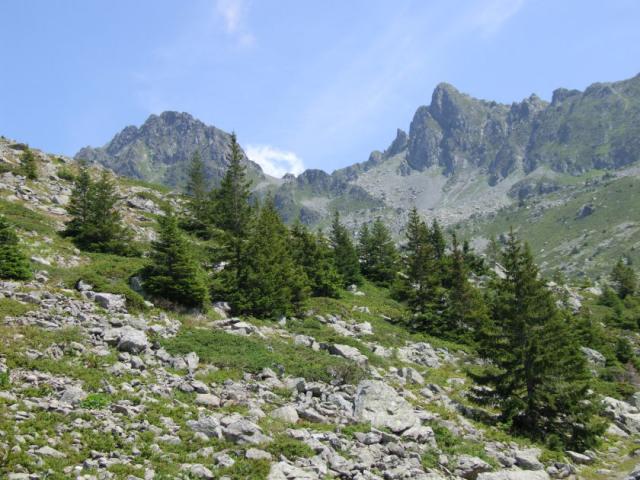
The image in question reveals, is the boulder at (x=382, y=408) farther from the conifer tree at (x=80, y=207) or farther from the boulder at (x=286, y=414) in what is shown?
the conifer tree at (x=80, y=207)

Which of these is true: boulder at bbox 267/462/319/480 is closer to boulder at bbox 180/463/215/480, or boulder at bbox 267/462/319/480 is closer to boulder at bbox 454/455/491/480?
boulder at bbox 180/463/215/480

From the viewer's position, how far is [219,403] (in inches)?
651

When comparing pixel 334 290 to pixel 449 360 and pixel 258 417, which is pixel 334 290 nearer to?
pixel 449 360

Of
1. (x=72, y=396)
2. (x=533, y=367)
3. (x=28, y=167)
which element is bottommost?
(x=533, y=367)

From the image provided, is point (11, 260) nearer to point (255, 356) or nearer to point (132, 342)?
point (132, 342)

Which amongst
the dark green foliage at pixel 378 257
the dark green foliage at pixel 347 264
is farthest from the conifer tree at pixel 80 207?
the dark green foliage at pixel 378 257

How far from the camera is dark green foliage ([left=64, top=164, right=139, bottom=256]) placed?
125 ft

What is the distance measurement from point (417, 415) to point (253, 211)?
40.3 metres

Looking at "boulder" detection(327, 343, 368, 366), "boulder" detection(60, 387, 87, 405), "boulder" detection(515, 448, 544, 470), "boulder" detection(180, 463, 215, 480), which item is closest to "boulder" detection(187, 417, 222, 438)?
"boulder" detection(180, 463, 215, 480)

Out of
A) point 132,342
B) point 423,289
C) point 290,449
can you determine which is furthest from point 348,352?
point 423,289

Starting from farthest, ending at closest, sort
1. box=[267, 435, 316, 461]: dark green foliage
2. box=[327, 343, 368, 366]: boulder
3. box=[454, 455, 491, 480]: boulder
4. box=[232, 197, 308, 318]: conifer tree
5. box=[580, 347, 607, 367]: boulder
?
1. box=[580, 347, 607, 367]: boulder
2. box=[232, 197, 308, 318]: conifer tree
3. box=[327, 343, 368, 366]: boulder
4. box=[454, 455, 491, 480]: boulder
5. box=[267, 435, 316, 461]: dark green foliage

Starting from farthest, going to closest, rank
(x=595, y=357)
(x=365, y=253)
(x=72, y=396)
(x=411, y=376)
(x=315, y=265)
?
(x=365, y=253), (x=315, y=265), (x=595, y=357), (x=411, y=376), (x=72, y=396)

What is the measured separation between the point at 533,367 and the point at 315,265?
1029 inches

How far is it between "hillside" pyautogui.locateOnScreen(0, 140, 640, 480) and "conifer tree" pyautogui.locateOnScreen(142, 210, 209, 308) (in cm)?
125
